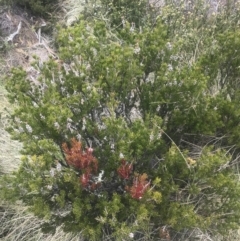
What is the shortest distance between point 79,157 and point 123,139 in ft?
0.98

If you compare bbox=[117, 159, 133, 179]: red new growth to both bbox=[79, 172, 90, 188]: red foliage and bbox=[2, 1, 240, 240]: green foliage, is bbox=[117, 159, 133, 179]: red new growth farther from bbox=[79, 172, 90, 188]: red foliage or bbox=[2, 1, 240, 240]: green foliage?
bbox=[79, 172, 90, 188]: red foliage

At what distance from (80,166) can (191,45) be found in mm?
2408

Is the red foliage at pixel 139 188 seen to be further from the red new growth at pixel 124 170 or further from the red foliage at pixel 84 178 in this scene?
the red foliage at pixel 84 178

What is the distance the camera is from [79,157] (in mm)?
2650

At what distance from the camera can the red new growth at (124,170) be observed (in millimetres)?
2742

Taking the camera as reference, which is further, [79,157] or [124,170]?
[124,170]

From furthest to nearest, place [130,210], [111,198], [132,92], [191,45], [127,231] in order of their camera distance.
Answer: [191,45], [132,92], [111,198], [130,210], [127,231]

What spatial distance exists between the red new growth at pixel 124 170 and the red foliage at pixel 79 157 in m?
0.16

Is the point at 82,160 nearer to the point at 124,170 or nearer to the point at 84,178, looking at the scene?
the point at 84,178

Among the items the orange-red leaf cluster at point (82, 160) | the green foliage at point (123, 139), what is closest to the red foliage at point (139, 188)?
the green foliage at point (123, 139)

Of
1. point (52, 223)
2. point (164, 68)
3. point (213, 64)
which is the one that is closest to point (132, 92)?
point (164, 68)

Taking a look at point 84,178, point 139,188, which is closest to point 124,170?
point 139,188

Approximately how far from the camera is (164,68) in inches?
119

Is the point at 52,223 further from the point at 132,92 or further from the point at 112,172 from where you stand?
the point at 132,92
